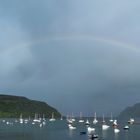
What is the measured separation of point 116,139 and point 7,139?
49220mm

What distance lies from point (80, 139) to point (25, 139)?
24523 millimetres

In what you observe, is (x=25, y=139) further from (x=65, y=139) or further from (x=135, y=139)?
(x=135, y=139)

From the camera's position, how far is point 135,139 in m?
154

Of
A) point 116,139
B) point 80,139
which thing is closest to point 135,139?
point 116,139

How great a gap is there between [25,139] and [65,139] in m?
18.1

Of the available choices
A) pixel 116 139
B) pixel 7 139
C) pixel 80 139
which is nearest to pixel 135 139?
pixel 116 139

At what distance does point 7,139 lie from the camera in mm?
147000

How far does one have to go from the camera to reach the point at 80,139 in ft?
492

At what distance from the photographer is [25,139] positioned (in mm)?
147750

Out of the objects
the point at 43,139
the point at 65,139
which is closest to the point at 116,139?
the point at 65,139

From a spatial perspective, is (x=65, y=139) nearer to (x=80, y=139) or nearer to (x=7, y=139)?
(x=80, y=139)

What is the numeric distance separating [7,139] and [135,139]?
5826 cm

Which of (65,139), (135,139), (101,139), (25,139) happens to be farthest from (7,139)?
(135,139)

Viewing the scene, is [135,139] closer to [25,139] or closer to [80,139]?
[80,139]
